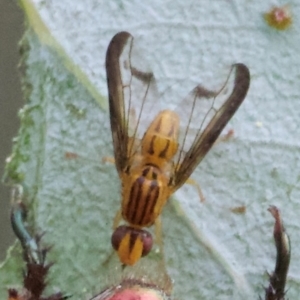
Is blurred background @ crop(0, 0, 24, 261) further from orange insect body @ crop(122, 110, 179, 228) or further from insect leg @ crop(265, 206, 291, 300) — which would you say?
insect leg @ crop(265, 206, 291, 300)

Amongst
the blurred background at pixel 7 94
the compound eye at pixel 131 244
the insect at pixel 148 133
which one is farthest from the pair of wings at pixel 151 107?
the blurred background at pixel 7 94

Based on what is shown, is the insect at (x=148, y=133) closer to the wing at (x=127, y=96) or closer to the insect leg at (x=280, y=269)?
the wing at (x=127, y=96)

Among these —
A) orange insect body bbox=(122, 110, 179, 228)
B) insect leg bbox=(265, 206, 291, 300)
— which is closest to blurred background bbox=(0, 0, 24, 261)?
orange insect body bbox=(122, 110, 179, 228)

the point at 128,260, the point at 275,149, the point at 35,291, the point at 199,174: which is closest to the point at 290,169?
the point at 275,149

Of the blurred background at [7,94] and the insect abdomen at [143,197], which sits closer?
the insect abdomen at [143,197]

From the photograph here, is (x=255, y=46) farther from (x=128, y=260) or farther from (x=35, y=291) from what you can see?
(x=35, y=291)
